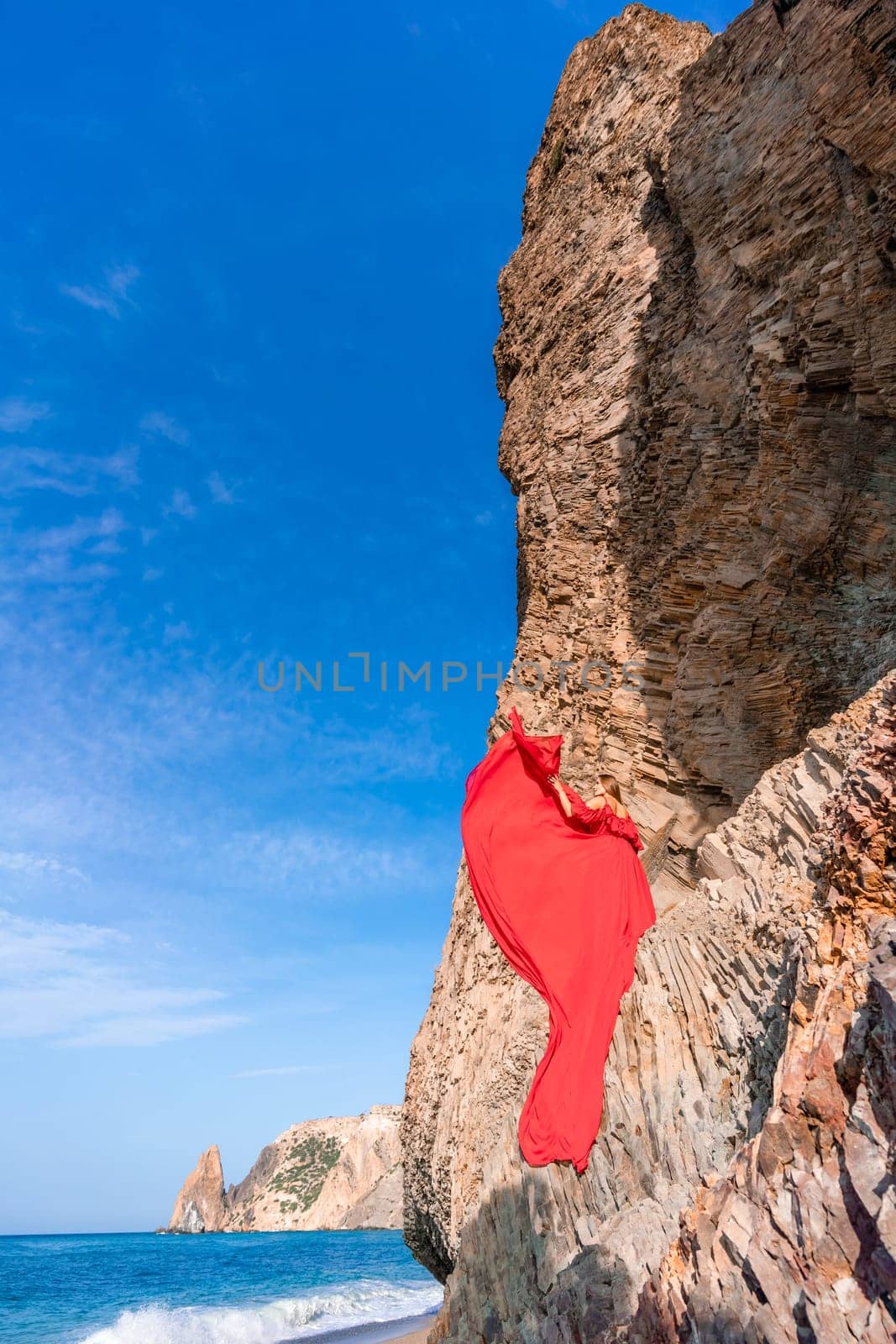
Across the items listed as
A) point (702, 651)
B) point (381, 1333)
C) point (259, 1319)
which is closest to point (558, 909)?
point (702, 651)

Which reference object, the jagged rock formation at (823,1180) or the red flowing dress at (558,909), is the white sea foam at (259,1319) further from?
the jagged rock formation at (823,1180)

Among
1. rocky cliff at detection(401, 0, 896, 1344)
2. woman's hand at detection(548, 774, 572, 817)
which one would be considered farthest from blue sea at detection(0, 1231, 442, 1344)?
woman's hand at detection(548, 774, 572, 817)

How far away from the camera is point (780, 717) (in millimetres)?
9820

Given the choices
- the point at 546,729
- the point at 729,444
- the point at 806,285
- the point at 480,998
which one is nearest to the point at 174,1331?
the point at 480,998

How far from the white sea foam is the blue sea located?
0.04m

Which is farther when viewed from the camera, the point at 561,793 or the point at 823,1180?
the point at 561,793

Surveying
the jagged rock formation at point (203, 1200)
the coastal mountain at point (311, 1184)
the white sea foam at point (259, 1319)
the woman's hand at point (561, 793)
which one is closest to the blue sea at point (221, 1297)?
the white sea foam at point (259, 1319)

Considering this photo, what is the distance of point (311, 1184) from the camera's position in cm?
8219

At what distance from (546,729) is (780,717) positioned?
358 centimetres

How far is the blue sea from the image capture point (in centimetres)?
2269

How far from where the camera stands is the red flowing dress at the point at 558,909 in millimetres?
6938

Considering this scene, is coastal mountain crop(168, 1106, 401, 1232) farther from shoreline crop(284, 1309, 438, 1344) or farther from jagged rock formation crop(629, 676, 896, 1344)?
jagged rock formation crop(629, 676, 896, 1344)

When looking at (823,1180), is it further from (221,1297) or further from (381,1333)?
(221,1297)

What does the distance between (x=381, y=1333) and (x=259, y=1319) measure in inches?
203
